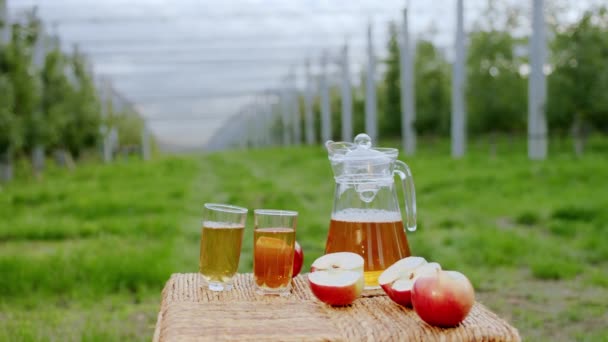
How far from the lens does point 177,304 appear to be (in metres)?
1.39

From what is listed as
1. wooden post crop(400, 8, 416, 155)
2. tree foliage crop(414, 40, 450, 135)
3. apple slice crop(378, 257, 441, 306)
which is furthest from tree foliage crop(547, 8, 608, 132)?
apple slice crop(378, 257, 441, 306)

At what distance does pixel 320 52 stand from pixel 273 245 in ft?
72.9

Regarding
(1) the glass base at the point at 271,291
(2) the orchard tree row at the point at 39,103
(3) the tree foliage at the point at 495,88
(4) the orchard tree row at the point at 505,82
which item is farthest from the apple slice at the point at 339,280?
(3) the tree foliage at the point at 495,88

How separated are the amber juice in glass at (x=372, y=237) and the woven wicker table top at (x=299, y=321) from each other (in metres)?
0.07

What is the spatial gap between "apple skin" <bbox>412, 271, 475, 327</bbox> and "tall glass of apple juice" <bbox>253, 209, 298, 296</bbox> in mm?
325

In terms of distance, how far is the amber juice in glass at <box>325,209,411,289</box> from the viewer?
1.54 meters

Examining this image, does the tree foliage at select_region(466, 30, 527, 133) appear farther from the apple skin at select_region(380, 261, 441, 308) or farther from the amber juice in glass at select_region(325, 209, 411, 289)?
the apple skin at select_region(380, 261, 441, 308)

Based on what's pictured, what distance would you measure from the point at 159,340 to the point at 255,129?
47647 mm

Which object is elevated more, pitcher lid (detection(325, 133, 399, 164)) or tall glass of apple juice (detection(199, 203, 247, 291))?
pitcher lid (detection(325, 133, 399, 164))

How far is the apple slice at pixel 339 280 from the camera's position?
4.62 feet

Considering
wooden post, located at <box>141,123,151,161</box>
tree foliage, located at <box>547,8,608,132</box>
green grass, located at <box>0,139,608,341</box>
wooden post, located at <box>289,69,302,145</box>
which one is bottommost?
wooden post, located at <box>141,123,151,161</box>

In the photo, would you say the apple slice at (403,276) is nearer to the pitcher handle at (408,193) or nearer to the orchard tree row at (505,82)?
the pitcher handle at (408,193)

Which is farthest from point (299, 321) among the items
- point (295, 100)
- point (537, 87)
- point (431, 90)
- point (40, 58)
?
point (295, 100)

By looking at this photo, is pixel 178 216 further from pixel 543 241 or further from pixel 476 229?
pixel 543 241
